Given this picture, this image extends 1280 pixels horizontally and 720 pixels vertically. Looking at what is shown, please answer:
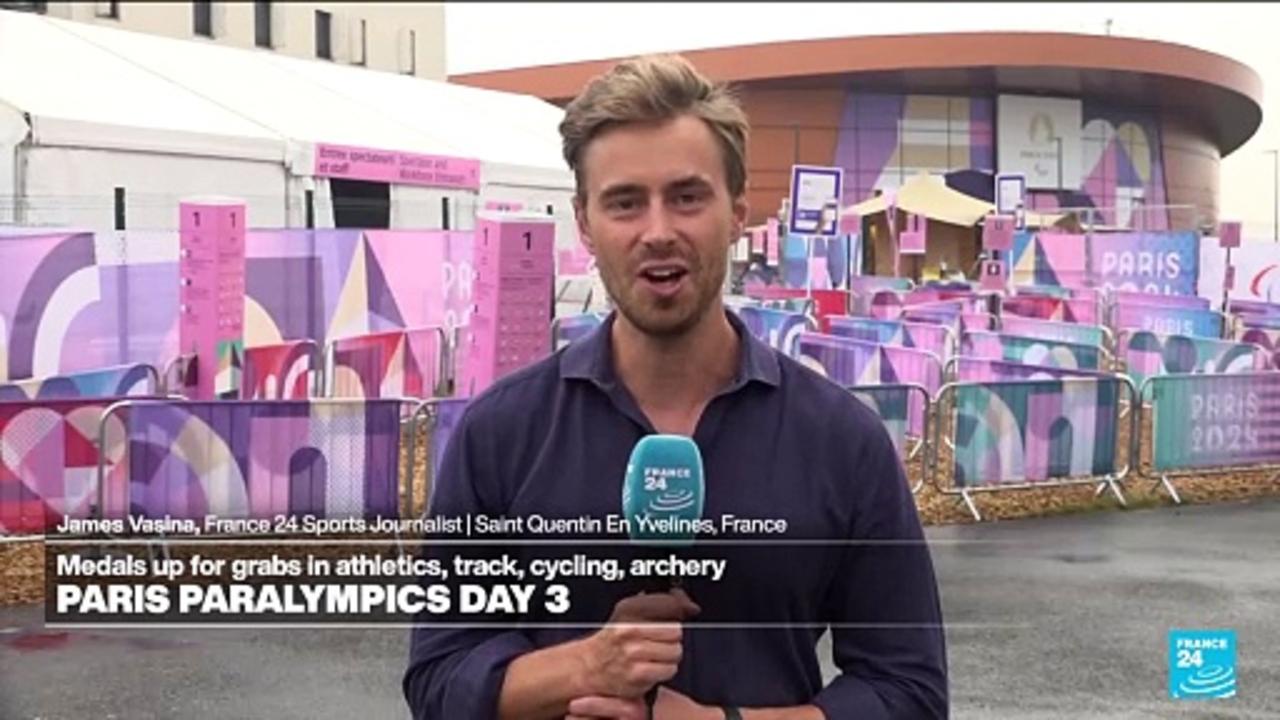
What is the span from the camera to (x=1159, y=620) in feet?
15.1

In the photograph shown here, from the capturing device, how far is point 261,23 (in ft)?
157

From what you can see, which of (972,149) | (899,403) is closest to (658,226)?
(899,403)

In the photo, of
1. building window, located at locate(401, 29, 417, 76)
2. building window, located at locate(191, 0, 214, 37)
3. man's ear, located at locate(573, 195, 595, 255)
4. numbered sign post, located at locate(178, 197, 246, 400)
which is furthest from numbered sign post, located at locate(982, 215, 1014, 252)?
building window, located at locate(401, 29, 417, 76)

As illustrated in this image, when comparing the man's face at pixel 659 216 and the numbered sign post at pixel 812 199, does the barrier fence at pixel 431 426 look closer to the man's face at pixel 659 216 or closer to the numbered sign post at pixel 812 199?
the man's face at pixel 659 216

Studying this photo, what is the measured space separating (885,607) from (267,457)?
4.36m

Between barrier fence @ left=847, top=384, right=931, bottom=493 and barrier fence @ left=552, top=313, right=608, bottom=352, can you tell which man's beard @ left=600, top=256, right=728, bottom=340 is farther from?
barrier fence @ left=552, top=313, right=608, bottom=352

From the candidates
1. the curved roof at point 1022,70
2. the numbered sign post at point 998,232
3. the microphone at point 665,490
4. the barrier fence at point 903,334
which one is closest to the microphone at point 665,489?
the microphone at point 665,490

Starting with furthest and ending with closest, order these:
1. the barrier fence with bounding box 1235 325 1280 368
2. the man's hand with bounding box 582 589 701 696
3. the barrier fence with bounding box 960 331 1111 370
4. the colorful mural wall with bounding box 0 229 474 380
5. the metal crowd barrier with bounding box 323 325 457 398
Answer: the barrier fence with bounding box 960 331 1111 370
the metal crowd barrier with bounding box 323 325 457 398
the colorful mural wall with bounding box 0 229 474 380
the barrier fence with bounding box 1235 325 1280 368
the man's hand with bounding box 582 589 701 696

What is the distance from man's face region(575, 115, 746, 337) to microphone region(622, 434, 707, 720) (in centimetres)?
19

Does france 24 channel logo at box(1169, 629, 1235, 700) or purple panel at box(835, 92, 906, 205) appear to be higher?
purple panel at box(835, 92, 906, 205)

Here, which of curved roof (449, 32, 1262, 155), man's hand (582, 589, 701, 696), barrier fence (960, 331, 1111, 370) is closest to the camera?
man's hand (582, 589, 701, 696)

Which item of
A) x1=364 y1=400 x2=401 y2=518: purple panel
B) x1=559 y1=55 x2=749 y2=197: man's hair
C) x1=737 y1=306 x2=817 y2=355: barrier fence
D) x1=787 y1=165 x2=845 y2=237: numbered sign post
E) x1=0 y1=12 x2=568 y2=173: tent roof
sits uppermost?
x1=0 y1=12 x2=568 y2=173: tent roof

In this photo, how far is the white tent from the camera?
1123cm

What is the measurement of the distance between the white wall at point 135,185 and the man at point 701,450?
10099 mm
